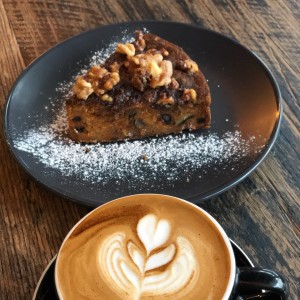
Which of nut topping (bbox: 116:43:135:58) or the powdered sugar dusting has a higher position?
nut topping (bbox: 116:43:135:58)

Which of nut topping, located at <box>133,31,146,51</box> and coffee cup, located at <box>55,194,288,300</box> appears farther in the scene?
nut topping, located at <box>133,31,146,51</box>

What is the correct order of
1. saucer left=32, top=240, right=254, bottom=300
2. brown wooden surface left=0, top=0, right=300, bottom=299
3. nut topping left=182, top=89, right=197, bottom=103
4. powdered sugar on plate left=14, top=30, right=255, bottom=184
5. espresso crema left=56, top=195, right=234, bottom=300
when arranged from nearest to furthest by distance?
espresso crema left=56, top=195, right=234, bottom=300
saucer left=32, top=240, right=254, bottom=300
brown wooden surface left=0, top=0, right=300, bottom=299
powdered sugar on plate left=14, top=30, right=255, bottom=184
nut topping left=182, top=89, right=197, bottom=103

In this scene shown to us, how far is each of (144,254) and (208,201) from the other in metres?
0.39

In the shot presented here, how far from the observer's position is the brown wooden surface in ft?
3.17

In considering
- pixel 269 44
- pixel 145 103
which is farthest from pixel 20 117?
pixel 269 44

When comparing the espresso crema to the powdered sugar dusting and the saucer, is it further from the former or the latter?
the powdered sugar dusting

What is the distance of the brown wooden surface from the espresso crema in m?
0.27

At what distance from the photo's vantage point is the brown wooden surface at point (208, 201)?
0.97 metres

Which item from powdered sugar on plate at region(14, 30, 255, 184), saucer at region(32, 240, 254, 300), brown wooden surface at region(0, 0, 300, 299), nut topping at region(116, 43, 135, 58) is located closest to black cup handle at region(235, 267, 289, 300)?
saucer at region(32, 240, 254, 300)

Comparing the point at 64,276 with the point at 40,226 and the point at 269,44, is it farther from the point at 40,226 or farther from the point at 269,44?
the point at 269,44

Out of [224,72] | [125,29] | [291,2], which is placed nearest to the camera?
[224,72]

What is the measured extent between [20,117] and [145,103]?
0.33 meters

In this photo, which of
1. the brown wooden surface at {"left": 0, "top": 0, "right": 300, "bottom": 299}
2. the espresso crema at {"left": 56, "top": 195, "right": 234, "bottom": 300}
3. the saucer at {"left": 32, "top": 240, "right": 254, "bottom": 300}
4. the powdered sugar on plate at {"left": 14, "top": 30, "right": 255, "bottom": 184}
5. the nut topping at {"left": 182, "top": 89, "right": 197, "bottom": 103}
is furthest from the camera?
the nut topping at {"left": 182, "top": 89, "right": 197, "bottom": 103}

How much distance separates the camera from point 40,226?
102 cm
